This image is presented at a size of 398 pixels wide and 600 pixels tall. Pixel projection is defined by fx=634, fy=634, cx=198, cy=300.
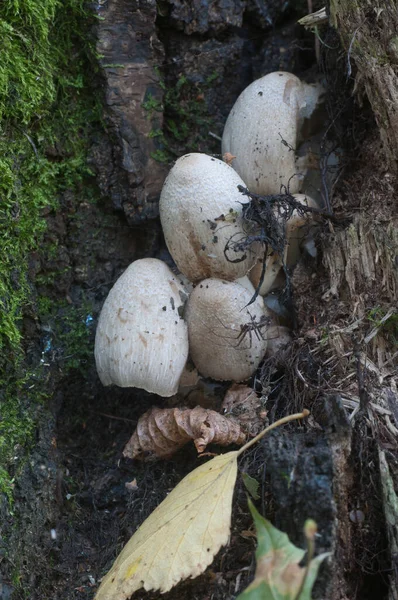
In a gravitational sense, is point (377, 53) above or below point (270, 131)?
above

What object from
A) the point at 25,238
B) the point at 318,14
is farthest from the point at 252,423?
the point at 318,14

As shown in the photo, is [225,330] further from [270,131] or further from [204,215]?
[270,131]

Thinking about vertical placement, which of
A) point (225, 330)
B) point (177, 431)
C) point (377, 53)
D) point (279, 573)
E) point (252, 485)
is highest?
point (377, 53)

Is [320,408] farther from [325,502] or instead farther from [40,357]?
[40,357]

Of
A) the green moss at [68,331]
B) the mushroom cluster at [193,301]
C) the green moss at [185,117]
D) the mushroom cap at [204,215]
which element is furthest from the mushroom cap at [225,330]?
the green moss at [185,117]

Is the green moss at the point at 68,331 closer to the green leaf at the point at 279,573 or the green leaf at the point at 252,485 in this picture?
the green leaf at the point at 252,485

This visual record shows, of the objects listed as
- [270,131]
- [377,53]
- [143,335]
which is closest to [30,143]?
→ [143,335]

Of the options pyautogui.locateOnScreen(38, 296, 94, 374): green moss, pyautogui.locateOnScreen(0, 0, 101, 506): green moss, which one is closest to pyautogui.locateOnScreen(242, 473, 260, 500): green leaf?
pyautogui.locateOnScreen(0, 0, 101, 506): green moss
